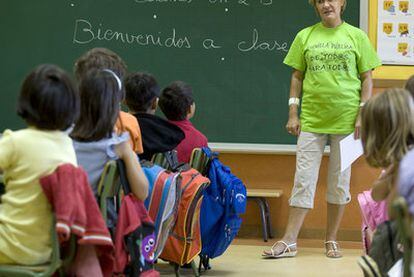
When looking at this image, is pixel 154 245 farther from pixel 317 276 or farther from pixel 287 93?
pixel 287 93

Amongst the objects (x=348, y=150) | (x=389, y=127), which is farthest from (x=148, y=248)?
(x=348, y=150)

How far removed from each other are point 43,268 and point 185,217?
1.44m

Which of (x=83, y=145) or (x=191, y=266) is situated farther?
(x=191, y=266)

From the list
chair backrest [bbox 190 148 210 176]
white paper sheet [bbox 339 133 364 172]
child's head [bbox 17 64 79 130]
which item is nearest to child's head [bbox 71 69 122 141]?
child's head [bbox 17 64 79 130]

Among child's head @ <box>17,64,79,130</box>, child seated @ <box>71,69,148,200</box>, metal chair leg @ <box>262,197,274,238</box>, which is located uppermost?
child's head @ <box>17,64,79,130</box>

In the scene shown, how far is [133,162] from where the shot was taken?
271 cm

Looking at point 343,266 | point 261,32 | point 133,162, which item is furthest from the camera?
point 261,32

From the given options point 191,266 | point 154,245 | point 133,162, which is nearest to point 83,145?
point 133,162

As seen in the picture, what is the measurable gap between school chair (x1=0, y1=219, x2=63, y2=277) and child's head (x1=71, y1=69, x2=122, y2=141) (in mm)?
454

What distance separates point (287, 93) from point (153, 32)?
1035mm

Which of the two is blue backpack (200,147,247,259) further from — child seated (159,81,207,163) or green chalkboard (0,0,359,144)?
green chalkboard (0,0,359,144)

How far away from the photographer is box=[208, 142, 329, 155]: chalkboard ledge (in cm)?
548

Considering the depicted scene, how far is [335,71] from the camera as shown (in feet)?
15.4

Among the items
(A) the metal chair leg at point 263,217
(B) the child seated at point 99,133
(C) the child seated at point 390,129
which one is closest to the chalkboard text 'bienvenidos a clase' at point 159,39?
(A) the metal chair leg at point 263,217
